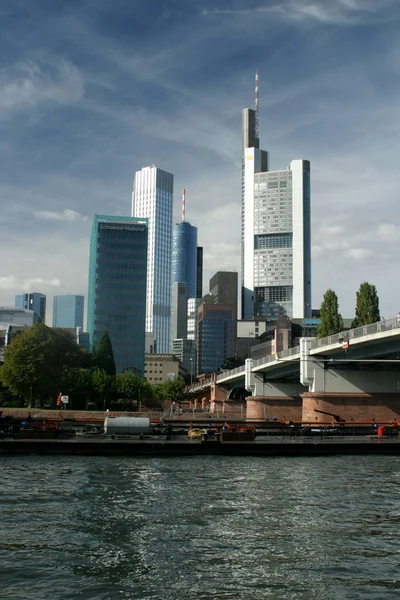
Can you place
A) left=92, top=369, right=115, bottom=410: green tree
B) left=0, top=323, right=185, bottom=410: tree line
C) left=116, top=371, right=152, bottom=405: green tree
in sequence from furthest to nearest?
1. left=116, top=371, right=152, bottom=405: green tree
2. left=92, top=369, right=115, bottom=410: green tree
3. left=0, top=323, right=185, bottom=410: tree line

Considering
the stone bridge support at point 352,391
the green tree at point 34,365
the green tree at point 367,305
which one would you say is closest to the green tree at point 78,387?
the green tree at point 34,365

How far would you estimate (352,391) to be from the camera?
75.6m

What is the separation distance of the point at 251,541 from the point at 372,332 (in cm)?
4326

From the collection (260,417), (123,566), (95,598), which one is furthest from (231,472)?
(260,417)

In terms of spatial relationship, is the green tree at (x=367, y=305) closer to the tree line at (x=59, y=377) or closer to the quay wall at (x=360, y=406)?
the quay wall at (x=360, y=406)

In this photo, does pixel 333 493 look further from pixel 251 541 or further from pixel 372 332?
pixel 372 332

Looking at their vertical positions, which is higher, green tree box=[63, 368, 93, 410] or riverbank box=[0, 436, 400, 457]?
green tree box=[63, 368, 93, 410]

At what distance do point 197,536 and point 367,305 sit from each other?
96703mm

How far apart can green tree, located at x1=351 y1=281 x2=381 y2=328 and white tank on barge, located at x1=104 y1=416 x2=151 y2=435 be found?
6405cm

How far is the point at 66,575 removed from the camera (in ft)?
61.2

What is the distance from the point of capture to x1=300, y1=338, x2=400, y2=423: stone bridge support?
74.8 m

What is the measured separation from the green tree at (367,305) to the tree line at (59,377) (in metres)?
54.2

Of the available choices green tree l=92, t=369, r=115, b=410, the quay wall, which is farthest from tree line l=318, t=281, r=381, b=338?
green tree l=92, t=369, r=115, b=410

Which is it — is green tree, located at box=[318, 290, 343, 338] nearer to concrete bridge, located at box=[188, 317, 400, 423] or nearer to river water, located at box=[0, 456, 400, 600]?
concrete bridge, located at box=[188, 317, 400, 423]
